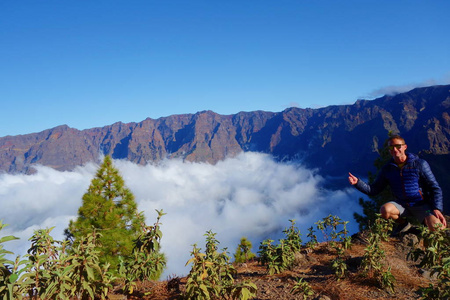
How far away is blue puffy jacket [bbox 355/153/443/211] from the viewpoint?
5.84 m

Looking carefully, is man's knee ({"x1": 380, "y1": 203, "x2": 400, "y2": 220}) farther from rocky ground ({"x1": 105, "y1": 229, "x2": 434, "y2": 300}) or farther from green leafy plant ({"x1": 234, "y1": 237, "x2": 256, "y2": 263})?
green leafy plant ({"x1": 234, "y1": 237, "x2": 256, "y2": 263})

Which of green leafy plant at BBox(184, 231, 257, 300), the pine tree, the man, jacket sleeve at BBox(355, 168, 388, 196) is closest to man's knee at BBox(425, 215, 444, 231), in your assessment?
the man

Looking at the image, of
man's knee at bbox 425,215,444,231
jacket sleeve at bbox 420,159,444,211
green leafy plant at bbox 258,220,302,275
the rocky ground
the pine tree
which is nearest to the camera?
man's knee at bbox 425,215,444,231

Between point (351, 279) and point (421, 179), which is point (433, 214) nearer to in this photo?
point (421, 179)

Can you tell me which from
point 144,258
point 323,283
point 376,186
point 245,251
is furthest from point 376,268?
point 245,251

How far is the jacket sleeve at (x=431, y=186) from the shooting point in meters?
5.77

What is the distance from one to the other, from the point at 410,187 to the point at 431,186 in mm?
408

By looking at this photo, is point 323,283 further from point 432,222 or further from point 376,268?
point 432,222

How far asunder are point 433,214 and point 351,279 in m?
2.84

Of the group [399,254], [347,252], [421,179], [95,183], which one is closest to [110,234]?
[95,183]

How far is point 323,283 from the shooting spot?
720 centimetres

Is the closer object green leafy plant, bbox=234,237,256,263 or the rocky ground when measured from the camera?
the rocky ground

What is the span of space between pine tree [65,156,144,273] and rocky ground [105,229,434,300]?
413 inches

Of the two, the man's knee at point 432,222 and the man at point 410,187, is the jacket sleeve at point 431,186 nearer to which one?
the man at point 410,187
